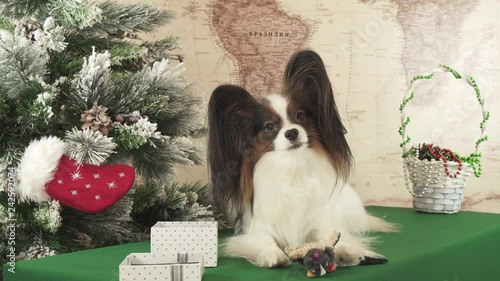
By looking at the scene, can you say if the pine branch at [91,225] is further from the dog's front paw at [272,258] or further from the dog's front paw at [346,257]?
the dog's front paw at [346,257]

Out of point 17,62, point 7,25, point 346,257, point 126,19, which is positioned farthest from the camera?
point 126,19

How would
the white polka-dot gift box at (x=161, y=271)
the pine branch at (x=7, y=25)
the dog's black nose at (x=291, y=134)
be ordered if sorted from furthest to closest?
1. the pine branch at (x=7, y=25)
2. the dog's black nose at (x=291, y=134)
3. the white polka-dot gift box at (x=161, y=271)

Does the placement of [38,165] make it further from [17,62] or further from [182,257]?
[182,257]

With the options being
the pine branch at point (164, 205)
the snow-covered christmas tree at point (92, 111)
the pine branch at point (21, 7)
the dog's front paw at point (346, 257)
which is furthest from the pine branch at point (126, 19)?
the dog's front paw at point (346, 257)

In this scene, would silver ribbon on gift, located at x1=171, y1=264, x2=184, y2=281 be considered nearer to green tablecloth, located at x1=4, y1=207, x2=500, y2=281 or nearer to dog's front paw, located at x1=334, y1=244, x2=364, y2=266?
green tablecloth, located at x1=4, y1=207, x2=500, y2=281

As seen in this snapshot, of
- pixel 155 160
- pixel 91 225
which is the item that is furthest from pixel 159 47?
pixel 91 225

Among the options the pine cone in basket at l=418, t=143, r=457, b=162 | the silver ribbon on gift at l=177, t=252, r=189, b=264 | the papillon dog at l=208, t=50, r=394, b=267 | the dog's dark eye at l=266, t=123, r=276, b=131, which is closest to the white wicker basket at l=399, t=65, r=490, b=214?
the pine cone in basket at l=418, t=143, r=457, b=162

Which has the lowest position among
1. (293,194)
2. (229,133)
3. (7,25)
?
(293,194)

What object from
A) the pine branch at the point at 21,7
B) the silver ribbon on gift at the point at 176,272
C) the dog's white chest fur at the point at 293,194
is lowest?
the silver ribbon on gift at the point at 176,272
